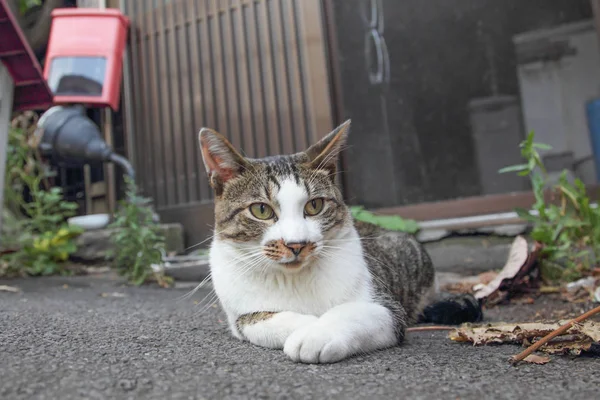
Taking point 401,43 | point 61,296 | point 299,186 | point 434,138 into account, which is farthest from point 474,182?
point 61,296

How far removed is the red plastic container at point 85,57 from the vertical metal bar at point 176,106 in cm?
46

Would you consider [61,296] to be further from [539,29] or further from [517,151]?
[539,29]

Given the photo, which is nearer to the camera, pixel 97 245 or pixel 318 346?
pixel 318 346

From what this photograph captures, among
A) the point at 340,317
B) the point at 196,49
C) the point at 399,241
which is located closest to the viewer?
the point at 340,317

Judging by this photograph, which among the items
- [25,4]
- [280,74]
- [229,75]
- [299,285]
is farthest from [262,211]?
[25,4]

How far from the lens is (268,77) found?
4.11m

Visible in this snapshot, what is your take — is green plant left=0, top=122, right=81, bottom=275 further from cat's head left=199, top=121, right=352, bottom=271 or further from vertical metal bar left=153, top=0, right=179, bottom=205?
cat's head left=199, top=121, right=352, bottom=271

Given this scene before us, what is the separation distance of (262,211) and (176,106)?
3.25 metres

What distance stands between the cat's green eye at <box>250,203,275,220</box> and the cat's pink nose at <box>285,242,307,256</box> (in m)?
0.17

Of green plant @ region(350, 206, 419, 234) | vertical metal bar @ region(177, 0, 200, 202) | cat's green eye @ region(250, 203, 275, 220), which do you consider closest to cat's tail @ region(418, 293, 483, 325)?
cat's green eye @ region(250, 203, 275, 220)

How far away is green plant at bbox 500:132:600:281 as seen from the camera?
2.59 m

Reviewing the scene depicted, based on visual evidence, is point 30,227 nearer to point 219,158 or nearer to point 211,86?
point 211,86

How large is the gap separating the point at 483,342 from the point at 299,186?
82 cm

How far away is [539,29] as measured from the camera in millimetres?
4945
